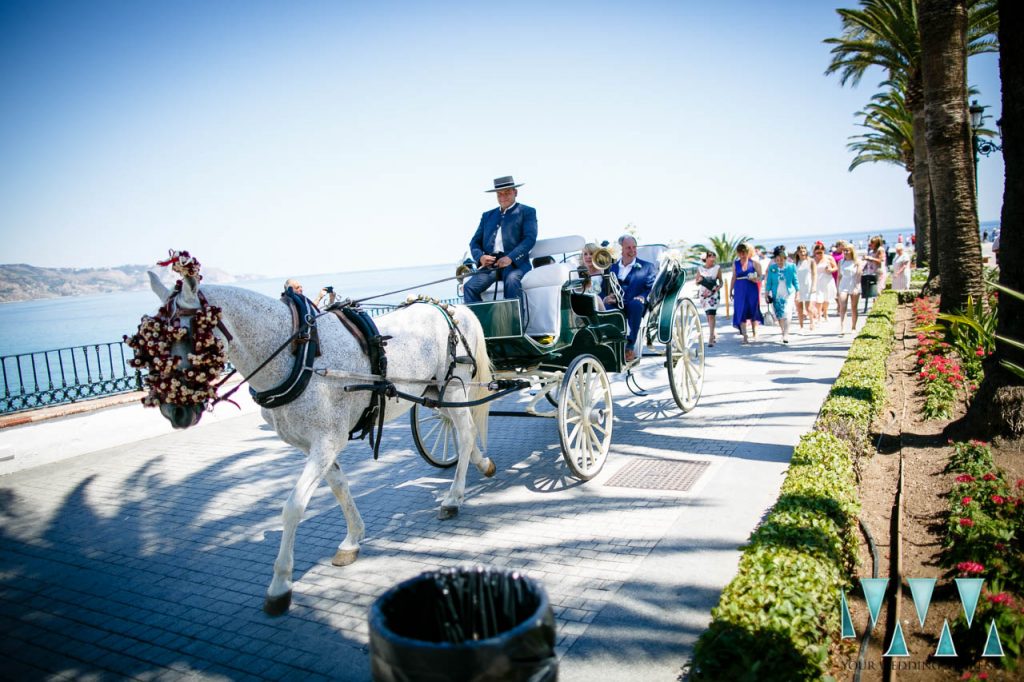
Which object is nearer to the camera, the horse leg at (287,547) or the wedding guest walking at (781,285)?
the horse leg at (287,547)

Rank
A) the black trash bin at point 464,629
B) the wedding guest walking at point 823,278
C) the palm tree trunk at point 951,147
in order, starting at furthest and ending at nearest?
the wedding guest walking at point 823,278, the palm tree trunk at point 951,147, the black trash bin at point 464,629

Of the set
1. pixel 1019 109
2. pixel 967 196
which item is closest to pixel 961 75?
pixel 967 196

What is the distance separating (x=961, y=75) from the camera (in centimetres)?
877

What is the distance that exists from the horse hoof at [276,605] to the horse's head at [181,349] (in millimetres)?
1268

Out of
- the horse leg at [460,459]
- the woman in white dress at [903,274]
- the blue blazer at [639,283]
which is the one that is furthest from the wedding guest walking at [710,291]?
the horse leg at [460,459]

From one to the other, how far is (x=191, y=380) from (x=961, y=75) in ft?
34.8

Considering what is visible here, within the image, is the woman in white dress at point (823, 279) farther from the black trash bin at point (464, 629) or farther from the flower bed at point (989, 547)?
the black trash bin at point (464, 629)

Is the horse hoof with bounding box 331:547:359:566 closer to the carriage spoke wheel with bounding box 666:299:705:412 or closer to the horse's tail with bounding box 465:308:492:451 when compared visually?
the horse's tail with bounding box 465:308:492:451

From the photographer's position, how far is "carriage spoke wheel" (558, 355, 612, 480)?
550 centimetres

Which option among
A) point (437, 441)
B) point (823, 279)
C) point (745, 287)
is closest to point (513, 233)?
point (437, 441)

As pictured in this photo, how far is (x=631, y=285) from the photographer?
7773 mm

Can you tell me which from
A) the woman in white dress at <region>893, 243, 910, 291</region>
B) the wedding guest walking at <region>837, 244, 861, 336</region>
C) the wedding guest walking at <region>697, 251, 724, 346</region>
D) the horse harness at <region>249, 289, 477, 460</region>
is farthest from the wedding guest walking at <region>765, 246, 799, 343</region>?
the horse harness at <region>249, 289, 477, 460</region>

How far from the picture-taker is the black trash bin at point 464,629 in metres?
1.60

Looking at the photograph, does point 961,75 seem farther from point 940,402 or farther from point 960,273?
point 940,402
